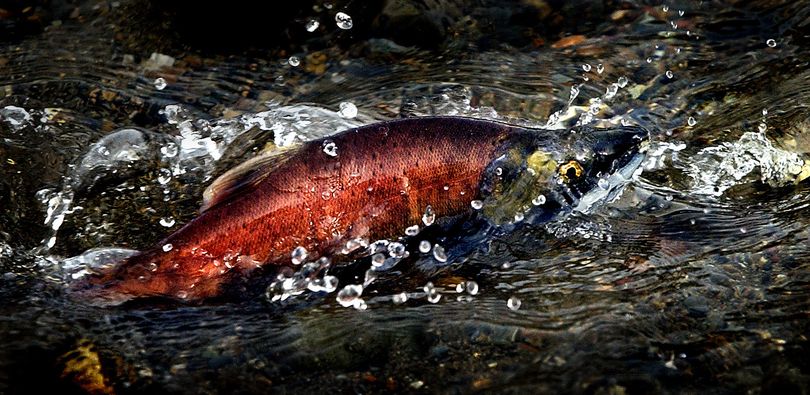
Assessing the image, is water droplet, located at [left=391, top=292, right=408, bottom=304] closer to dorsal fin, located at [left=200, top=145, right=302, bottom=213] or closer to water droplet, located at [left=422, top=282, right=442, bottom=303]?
water droplet, located at [left=422, top=282, right=442, bottom=303]

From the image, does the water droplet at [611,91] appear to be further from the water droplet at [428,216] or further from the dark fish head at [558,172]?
the water droplet at [428,216]

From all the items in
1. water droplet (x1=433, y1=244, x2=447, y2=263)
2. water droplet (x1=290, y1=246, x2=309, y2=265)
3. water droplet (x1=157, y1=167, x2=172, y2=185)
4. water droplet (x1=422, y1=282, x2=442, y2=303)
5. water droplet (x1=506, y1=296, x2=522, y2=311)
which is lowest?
water droplet (x1=506, y1=296, x2=522, y2=311)

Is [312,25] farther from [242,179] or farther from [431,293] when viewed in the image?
[431,293]

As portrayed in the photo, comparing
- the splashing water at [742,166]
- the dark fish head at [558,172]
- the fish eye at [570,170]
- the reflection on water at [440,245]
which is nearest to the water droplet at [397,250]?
the reflection on water at [440,245]

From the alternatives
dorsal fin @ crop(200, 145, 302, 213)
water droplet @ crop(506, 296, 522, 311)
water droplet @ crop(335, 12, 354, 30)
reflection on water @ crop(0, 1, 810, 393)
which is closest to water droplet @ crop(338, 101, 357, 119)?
reflection on water @ crop(0, 1, 810, 393)

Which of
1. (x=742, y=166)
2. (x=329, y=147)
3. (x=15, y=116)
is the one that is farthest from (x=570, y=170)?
(x=15, y=116)

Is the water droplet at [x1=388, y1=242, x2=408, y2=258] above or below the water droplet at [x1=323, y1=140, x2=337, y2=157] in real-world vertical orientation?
below
